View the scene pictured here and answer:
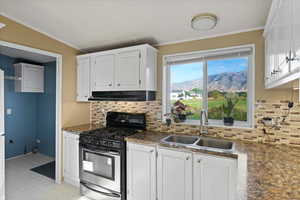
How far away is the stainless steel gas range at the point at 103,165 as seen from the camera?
2254 mm

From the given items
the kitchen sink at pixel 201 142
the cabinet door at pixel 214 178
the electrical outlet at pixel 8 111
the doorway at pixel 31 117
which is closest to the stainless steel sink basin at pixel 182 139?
the kitchen sink at pixel 201 142

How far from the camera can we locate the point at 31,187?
109 inches

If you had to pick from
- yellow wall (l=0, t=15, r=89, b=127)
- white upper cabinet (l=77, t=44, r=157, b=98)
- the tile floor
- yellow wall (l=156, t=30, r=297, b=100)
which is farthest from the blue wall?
yellow wall (l=156, t=30, r=297, b=100)

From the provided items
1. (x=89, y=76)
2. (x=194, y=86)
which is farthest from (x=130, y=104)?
(x=194, y=86)

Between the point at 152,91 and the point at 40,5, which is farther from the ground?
the point at 40,5

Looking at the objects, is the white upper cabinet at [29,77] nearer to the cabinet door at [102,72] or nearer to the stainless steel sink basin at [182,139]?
the cabinet door at [102,72]

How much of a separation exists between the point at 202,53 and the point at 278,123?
1.33 metres

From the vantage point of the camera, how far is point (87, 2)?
1895 mm

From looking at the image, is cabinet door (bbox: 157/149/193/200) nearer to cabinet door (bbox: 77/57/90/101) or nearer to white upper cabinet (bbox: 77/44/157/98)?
white upper cabinet (bbox: 77/44/157/98)

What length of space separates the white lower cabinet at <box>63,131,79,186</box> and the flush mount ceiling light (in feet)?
7.98

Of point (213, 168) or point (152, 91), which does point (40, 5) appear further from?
point (213, 168)

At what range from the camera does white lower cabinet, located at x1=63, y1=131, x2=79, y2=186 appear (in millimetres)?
2762

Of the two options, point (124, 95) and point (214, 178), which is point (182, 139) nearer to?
point (214, 178)

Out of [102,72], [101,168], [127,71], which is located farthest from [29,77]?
[101,168]
